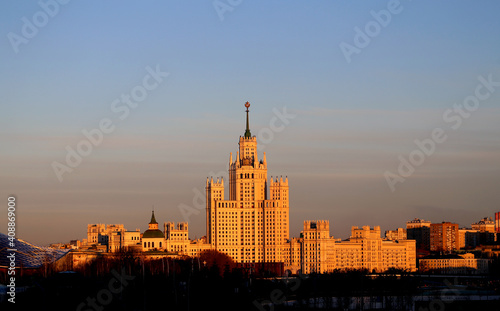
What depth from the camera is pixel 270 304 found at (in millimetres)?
74125

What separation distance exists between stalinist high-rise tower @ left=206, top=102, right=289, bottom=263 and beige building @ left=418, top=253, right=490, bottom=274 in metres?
25.8

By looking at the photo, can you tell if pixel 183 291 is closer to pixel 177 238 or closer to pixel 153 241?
pixel 153 241

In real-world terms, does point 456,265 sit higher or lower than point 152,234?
lower

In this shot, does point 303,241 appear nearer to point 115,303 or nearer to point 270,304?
point 270,304

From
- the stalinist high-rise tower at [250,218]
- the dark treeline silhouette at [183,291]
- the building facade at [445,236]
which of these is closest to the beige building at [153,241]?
the stalinist high-rise tower at [250,218]

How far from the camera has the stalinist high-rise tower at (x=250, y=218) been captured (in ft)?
434

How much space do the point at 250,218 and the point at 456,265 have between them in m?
36.0

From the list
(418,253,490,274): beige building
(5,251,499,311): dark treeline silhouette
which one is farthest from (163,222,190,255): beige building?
(418,253,490,274): beige building

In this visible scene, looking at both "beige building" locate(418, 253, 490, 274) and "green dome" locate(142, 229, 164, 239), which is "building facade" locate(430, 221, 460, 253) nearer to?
"beige building" locate(418, 253, 490, 274)

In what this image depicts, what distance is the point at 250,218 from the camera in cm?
13262

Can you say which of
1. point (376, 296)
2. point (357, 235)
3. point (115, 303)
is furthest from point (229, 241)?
point (115, 303)

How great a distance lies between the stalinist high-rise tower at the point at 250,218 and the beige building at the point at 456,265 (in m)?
25.8

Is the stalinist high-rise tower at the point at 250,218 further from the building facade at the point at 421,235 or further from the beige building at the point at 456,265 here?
the building facade at the point at 421,235

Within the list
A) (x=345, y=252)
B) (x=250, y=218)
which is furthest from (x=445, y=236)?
(x=250, y=218)
